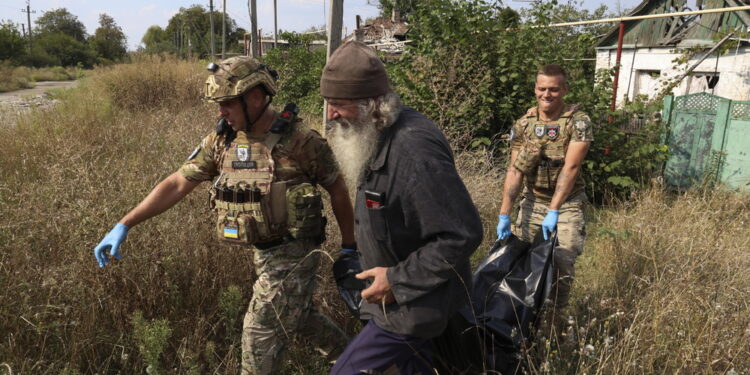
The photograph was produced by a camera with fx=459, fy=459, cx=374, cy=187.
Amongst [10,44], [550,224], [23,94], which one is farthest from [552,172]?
[10,44]

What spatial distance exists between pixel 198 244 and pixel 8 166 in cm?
284

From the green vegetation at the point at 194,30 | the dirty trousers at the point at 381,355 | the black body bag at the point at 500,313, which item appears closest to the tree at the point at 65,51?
the green vegetation at the point at 194,30

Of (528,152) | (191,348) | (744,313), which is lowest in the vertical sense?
(191,348)

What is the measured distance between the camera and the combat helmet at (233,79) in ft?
7.07

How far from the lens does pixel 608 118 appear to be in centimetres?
573

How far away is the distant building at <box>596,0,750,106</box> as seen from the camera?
10.1 meters

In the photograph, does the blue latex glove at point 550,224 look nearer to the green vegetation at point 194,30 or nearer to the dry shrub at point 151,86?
the dry shrub at point 151,86

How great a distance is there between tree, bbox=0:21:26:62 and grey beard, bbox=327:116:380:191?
43.1 metres

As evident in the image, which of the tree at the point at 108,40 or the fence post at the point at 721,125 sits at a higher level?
the tree at the point at 108,40

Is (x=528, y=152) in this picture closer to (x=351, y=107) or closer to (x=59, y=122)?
(x=351, y=107)

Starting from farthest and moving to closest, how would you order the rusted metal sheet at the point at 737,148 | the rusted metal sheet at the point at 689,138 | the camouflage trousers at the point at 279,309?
1. the rusted metal sheet at the point at 689,138
2. the rusted metal sheet at the point at 737,148
3. the camouflage trousers at the point at 279,309

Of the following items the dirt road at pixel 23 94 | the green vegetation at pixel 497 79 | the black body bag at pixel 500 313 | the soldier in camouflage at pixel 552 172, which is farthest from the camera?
the dirt road at pixel 23 94

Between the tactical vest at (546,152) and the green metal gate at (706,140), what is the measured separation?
3.94 meters

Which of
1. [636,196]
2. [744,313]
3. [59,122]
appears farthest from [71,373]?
[636,196]
